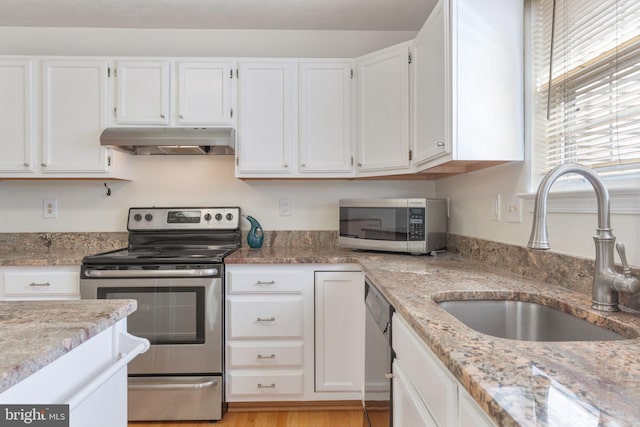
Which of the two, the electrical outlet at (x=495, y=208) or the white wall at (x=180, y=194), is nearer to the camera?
the electrical outlet at (x=495, y=208)

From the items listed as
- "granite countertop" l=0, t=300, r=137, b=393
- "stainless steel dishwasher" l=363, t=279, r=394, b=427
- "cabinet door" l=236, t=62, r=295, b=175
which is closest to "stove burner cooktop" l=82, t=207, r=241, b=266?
"cabinet door" l=236, t=62, r=295, b=175

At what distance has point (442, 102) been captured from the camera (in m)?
1.58

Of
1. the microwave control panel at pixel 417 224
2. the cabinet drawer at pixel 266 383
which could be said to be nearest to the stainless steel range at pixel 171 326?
the cabinet drawer at pixel 266 383

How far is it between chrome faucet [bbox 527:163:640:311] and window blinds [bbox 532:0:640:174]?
0.72 ft

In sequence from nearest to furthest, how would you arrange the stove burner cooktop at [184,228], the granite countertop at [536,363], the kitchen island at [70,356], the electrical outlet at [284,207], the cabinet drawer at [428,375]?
the granite countertop at [536,363], the kitchen island at [70,356], the cabinet drawer at [428,375], the stove burner cooktop at [184,228], the electrical outlet at [284,207]

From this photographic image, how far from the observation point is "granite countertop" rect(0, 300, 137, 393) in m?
0.59

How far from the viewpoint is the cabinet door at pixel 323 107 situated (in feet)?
7.41

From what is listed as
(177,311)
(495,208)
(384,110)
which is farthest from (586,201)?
(177,311)

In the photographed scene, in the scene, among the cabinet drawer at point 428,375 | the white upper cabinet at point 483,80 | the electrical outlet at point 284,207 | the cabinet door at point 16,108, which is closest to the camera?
the cabinet drawer at point 428,375

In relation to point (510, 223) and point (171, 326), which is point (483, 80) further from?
point (171, 326)

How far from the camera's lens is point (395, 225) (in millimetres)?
2057

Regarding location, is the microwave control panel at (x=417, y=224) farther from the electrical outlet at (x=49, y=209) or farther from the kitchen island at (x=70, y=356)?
the electrical outlet at (x=49, y=209)

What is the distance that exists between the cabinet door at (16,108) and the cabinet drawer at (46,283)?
0.73 meters

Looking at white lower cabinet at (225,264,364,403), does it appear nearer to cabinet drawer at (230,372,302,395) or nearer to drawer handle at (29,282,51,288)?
cabinet drawer at (230,372,302,395)
